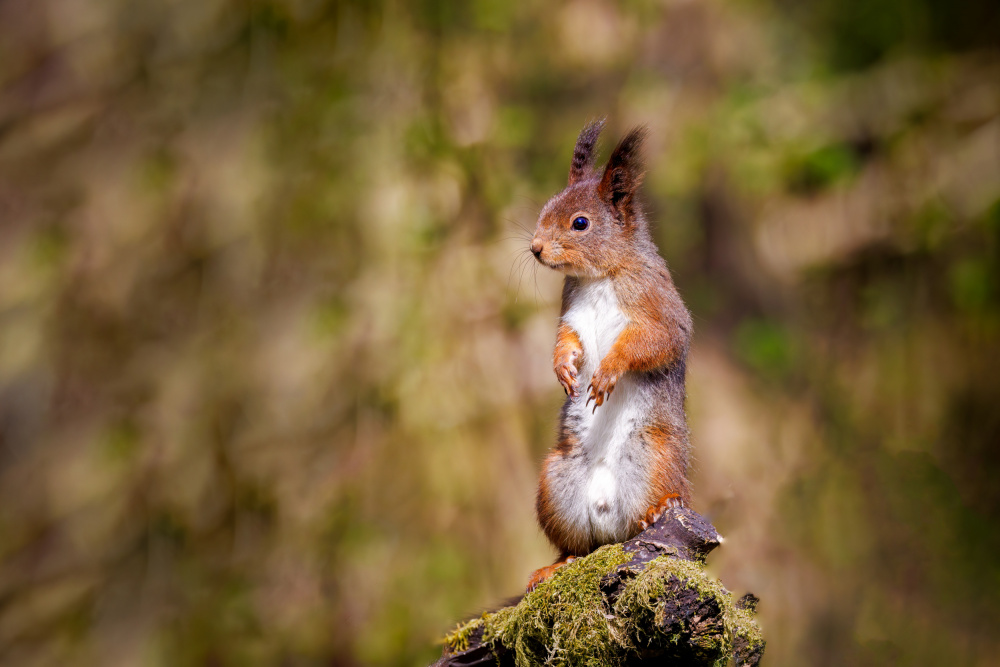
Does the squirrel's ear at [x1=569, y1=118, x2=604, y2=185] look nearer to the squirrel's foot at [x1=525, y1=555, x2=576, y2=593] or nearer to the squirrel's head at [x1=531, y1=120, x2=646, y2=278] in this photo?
the squirrel's head at [x1=531, y1=120, x2=646, y2=278]

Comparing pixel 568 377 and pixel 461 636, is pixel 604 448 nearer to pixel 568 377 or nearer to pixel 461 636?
pixel 568 377

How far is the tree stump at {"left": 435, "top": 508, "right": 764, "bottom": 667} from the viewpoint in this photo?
185 cm

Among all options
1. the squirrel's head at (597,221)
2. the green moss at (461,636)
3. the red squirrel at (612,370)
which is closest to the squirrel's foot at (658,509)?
the red squirrel at (612,370)

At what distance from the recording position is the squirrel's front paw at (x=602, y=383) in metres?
2.30

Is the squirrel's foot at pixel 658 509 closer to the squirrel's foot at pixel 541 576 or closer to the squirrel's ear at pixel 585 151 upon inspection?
the squirrel's foot at pixel 541 576

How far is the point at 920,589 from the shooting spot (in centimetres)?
488

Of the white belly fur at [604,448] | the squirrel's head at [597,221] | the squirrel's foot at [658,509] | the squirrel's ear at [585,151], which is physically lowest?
the squirrel's foot at [658,509]

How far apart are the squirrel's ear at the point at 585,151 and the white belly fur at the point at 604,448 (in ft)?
1.42

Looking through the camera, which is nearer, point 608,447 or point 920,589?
point 608,447

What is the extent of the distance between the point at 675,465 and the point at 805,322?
3.18 meters

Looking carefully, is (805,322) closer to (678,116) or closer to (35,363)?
(678,116)

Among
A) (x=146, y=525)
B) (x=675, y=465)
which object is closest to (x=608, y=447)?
(x=675, y=465)

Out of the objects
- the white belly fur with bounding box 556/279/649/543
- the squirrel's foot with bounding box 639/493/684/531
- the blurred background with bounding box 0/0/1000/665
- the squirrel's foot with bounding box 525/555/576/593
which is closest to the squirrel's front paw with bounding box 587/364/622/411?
the white belly fur with bounding box 556/279/649/543

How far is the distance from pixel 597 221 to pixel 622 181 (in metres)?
0.17
